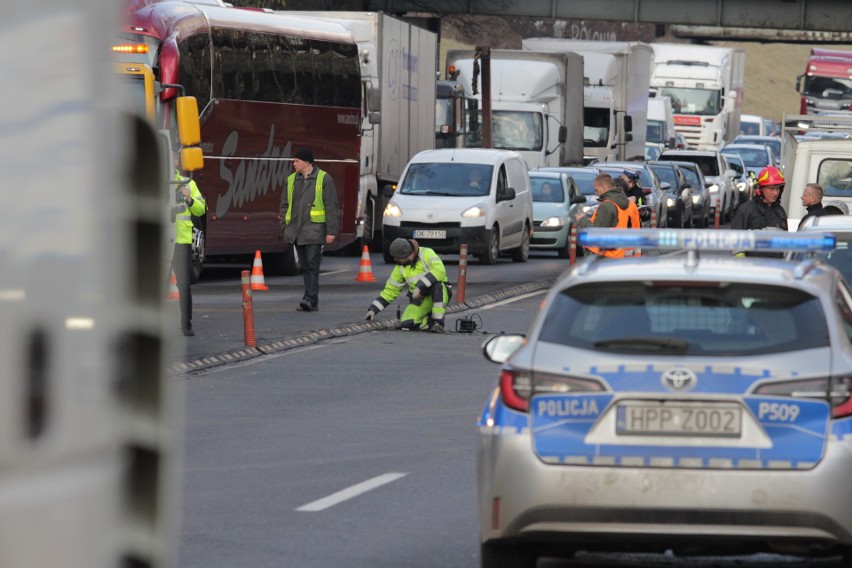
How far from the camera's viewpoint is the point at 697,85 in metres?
69.9

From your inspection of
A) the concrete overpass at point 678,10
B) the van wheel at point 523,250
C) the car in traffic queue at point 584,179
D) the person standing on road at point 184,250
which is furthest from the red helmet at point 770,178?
the concrete overpass at point 678,10

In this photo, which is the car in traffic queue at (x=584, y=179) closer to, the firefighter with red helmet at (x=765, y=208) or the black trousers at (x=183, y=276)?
the black trousers at (x=183, y=276)

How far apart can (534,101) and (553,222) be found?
990cm

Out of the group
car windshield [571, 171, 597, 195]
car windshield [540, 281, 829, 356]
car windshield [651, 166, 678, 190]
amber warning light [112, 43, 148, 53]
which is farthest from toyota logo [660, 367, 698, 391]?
car windshield [651, 166, 678, 190]

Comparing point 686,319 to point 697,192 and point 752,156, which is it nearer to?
point 697,192

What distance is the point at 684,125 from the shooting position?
233 ft

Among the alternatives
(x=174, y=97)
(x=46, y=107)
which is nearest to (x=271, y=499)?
(x=46, y=107)

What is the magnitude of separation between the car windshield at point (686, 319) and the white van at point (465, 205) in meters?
24.4

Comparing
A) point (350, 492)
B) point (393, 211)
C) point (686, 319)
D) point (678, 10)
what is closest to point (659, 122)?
point (678, 10)

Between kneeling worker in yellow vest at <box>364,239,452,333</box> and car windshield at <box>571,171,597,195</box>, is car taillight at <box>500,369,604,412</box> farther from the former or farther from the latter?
car windshield at <box>571,171,597,195</box>

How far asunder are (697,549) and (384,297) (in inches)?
540

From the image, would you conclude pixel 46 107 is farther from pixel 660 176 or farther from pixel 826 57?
pixel 826 57

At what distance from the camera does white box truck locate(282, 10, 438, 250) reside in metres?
33.4

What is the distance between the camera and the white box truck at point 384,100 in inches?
1315
